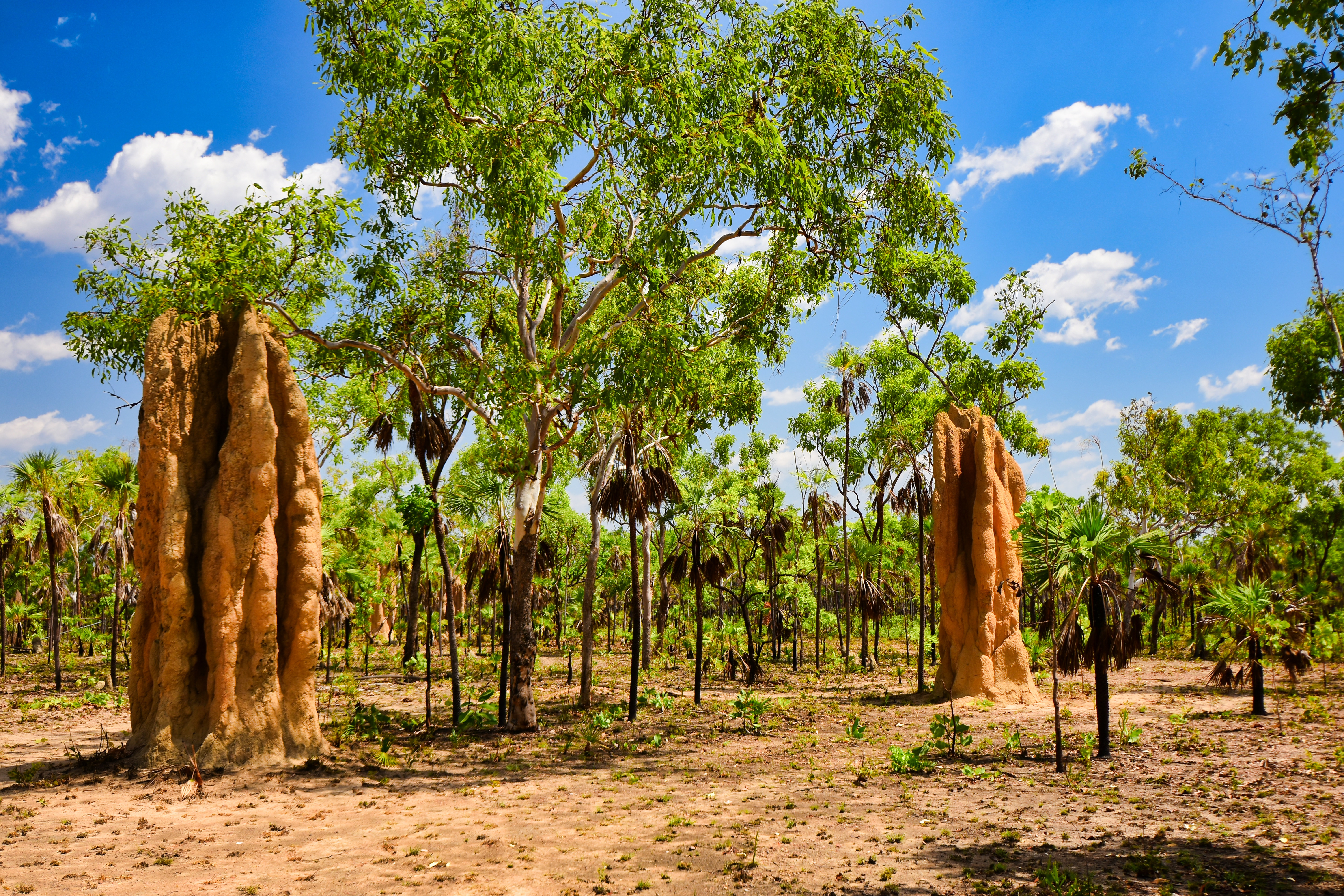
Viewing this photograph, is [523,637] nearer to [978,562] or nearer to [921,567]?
[921,567]

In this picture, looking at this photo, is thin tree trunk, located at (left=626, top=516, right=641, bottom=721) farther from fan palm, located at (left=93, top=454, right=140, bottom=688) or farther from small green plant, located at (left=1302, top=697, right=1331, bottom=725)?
fan palm, located at (left=93, top=454, right=140, bottom=688)

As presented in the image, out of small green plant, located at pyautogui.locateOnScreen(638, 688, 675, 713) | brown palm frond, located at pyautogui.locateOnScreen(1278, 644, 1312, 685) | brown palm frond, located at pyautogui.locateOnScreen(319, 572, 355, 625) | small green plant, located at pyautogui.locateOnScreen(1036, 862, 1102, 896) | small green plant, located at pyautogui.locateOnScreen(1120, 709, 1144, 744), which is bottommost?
small green plant, located at pyautogui.locateOnScreen(638, 688, 675, 713)

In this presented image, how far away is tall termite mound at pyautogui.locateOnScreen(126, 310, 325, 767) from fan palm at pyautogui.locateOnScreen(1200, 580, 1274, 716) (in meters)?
20.2

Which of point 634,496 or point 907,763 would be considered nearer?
point 907,763

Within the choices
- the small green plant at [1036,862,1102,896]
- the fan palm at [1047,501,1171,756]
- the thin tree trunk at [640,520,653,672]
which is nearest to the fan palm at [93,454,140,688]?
the thin tree trunk at [640,520,653,672]

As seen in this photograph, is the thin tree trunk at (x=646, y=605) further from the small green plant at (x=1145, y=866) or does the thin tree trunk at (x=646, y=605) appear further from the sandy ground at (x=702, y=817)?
the small green plant at (x=1145, y=866)

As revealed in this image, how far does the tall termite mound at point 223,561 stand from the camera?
469 inches

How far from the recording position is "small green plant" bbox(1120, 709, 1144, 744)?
47.4 ft

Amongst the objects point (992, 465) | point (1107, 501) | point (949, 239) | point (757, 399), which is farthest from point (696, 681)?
point (1107, 501)

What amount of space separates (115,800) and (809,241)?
15611 mm

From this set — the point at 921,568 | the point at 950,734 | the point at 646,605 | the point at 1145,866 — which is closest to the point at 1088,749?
the point at 950,734

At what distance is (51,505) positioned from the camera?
2305 centimetres

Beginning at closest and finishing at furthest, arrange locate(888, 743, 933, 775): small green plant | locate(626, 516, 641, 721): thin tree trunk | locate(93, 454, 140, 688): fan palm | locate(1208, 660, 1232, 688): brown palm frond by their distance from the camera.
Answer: locate(888, 743, 933, 775): small green plant → locate(626, 516, 641, 721): thin tree trunk → locate(1208, 660, 1232, 688): brown palm frond → locate(93, 454, 140, 688): fan palm

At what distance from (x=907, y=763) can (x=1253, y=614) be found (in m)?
11.0
